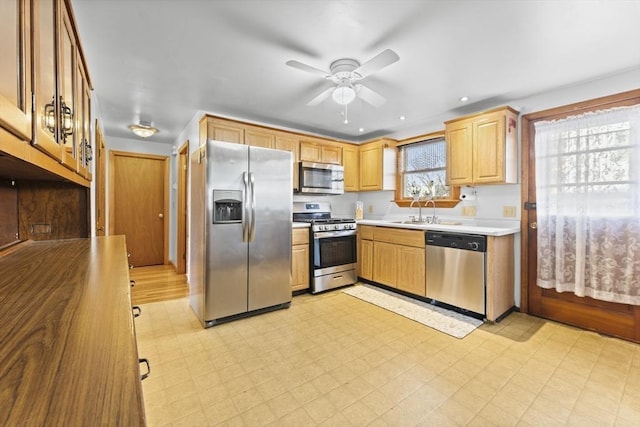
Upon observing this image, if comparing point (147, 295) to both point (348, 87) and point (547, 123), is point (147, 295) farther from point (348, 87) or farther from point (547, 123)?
point (547, 123)

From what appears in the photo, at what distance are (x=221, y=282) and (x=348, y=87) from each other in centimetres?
213

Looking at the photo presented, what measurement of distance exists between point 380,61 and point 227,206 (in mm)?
1849

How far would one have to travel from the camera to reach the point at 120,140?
4828 mm

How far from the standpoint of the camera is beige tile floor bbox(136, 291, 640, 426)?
1608 mm

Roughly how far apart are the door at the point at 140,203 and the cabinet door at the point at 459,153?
4634mm

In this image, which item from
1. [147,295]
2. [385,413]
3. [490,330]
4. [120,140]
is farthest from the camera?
[120,140]

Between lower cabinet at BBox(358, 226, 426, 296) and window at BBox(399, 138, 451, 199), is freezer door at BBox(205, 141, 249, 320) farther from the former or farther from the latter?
window at BBox(399, 138, 451, 199)

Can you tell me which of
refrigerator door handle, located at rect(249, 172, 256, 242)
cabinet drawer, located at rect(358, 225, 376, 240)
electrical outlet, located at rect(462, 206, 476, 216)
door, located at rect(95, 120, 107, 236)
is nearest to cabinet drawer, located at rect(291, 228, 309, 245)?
refrigerator door handle, located at rect(249, 172, 256, 242)

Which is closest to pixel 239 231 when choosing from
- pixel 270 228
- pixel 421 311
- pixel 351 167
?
pixel 270 228

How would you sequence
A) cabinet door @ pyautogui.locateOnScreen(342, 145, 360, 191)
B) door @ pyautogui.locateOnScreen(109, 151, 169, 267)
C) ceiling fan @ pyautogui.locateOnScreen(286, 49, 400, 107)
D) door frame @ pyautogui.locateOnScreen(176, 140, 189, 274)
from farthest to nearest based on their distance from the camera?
door @ pyautogui.locateOnScreen(109, 151, 169, 267), cabinet door @ pyautogui.locateOnScreen(342, 145, 360, 191), door frame @ pyautogui.locateOnScreen(176, 140, 189, 274), ceiling fan @ pyautogui.locateOnScreen(286, 49, 400, 107)

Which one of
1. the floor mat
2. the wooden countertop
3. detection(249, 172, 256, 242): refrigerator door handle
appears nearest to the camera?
the wooden countertop

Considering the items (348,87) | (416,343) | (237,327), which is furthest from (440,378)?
(348,87)

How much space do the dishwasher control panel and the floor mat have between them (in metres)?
0.70

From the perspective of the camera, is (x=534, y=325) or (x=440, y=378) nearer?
(x=440, y=378)
